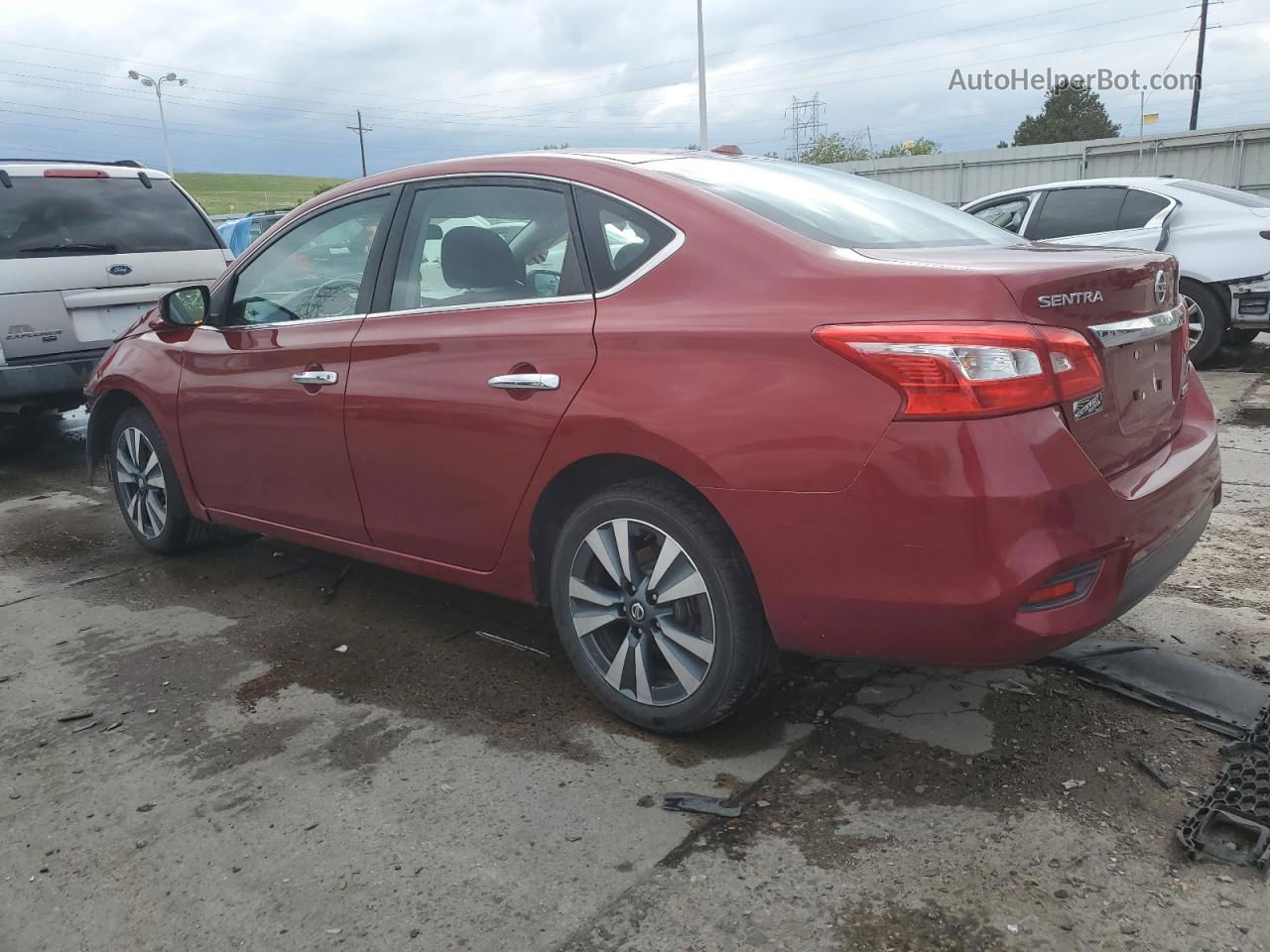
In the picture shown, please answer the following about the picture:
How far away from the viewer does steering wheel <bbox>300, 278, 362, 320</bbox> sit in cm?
372

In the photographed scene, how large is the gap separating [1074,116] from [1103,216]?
7053 cm

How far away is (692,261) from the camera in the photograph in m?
2.80

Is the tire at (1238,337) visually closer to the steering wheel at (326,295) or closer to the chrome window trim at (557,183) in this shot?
the chrome window trim at (557,183)

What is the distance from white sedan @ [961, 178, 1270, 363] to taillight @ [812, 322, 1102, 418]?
21.4ft

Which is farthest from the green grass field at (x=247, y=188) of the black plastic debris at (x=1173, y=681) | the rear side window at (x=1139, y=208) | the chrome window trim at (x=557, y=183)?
the black plastic debris at (x=1173, y=681)

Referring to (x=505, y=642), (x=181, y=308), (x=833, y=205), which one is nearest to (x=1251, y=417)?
(x=833, y=205)

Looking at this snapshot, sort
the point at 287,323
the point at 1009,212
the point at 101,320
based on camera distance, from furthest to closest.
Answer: the point at 1009,212
the point at 101,320
the point at 287,323

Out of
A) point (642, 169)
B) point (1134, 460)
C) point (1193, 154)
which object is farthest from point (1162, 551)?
point (1193, 154)

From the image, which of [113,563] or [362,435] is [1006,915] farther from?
[113,563]

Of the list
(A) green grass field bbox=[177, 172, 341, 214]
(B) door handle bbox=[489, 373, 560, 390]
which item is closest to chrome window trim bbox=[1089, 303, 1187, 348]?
Answer: (B) door handle bbox=[489, 373, 560, 390]

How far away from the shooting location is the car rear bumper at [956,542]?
2.32 metres

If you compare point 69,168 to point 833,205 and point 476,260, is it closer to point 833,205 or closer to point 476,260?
point 476,260

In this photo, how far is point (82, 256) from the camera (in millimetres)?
6809

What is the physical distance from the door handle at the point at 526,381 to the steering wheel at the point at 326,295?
2.87ft
